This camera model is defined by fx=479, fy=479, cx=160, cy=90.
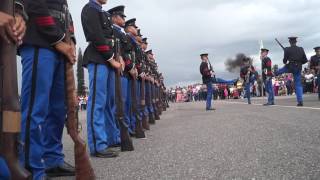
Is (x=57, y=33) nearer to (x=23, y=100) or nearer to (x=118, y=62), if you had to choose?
(x=23, y=100)

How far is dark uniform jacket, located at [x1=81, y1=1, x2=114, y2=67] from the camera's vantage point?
6086mm

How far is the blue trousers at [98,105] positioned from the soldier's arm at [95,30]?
0.28 meters

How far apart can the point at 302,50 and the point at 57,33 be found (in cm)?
1345

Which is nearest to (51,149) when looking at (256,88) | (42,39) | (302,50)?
(42,39)

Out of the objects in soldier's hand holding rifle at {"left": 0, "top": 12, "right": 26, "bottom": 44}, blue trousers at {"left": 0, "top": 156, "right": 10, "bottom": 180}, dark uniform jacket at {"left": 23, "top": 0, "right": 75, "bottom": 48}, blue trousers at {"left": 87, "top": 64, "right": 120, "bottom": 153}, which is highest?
dark uniform jacket at {"left": 23, "top": 0, "right": 75, "bottom": 48}

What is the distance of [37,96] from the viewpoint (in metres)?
4.18

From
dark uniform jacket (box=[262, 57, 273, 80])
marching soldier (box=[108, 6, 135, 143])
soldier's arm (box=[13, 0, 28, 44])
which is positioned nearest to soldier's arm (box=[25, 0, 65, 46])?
soldier's arm (box=[13, 0, 28, 44])

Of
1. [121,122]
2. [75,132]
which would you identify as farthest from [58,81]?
[121,122]

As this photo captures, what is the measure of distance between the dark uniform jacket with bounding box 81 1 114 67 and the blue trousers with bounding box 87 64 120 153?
132 mm

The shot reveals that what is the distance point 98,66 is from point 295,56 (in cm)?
1129

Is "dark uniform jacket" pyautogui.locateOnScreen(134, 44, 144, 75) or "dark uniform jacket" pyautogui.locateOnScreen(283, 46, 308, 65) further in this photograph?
"dark uniform jacket" pyautogui.locateOnScreen(283, 46, 308, 65)

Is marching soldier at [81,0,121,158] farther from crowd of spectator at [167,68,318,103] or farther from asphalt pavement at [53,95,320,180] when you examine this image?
crowd of spectator at [167,68,318,103]

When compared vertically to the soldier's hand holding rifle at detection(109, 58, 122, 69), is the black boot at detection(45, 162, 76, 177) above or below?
below

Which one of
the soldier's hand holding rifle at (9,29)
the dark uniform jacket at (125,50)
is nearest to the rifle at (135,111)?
the dark uniform jacket at (125,50)
